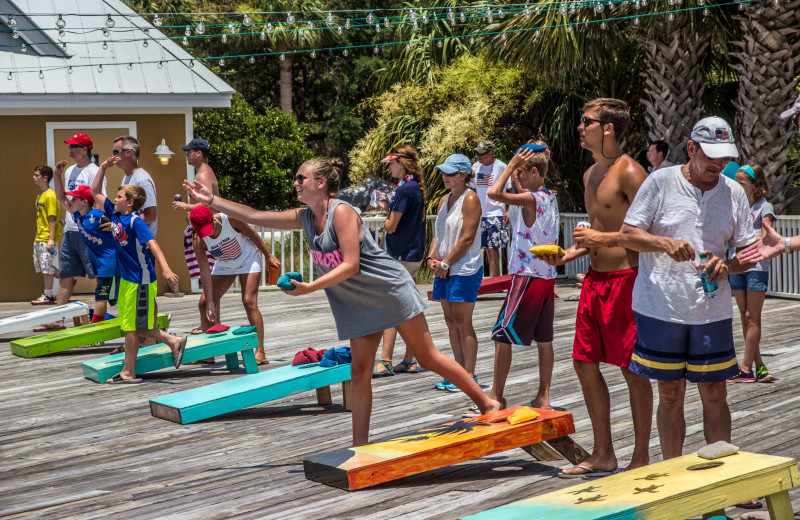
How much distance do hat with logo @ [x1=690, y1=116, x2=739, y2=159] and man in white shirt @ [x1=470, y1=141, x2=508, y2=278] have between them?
298 inches

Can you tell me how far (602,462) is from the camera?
4777 mm

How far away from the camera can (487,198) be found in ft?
39.8

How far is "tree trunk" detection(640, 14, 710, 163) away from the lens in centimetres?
1344

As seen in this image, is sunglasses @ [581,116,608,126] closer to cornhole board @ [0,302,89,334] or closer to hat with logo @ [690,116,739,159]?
hat with logo @ [690,116,739,159]

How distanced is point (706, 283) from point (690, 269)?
108 millimetres

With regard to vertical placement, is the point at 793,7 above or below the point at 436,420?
above

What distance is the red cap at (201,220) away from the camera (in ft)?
25.0

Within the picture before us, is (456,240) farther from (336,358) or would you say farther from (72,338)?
(72,338)

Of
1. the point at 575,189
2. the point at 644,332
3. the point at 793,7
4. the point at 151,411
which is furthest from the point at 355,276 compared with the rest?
Answer: the point at 575,189

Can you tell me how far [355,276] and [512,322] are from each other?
1435 mm

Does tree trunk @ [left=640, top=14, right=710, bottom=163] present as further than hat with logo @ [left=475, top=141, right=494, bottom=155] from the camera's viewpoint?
Yes

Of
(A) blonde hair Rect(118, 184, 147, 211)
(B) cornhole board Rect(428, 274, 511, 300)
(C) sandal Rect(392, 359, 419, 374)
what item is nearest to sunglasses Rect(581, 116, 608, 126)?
(C) sandal Rect(392, 359, 419, 374)

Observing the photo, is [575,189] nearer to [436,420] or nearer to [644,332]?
[436,420]

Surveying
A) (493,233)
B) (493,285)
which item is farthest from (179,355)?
(493,233)
